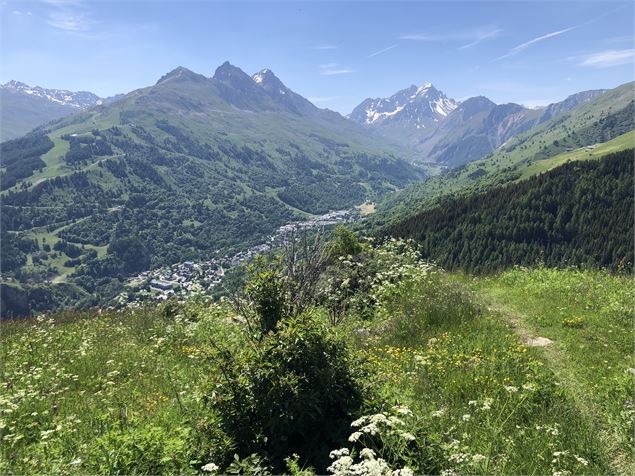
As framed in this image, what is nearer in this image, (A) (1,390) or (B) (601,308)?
(A) (1,390)

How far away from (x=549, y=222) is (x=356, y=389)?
144m

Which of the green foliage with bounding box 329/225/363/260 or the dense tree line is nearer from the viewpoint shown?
the green foliage with bounding box 329/225/363/260

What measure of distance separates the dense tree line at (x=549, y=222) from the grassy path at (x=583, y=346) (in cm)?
10139

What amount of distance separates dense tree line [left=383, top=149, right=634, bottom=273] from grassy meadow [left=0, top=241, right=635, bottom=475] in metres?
105

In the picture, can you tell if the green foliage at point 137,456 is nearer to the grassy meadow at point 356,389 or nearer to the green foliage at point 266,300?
the grassy meadow at point 356,389

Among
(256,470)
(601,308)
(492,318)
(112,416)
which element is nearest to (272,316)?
(256,470)

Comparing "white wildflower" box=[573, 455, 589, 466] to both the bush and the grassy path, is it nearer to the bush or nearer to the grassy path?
the grassy path

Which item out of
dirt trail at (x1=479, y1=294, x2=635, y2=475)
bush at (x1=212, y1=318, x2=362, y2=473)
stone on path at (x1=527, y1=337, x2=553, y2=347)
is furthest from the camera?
stone on path at (x1=527, y1=337, x2=553, y2=347)

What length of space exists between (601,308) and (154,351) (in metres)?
14.4

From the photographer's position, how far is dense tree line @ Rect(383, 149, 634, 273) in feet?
392

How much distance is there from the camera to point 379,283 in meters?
16.8

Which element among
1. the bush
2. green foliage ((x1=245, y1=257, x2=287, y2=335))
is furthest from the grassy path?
green foliage ((x1=245, y1=257, x2=287, y2=335))

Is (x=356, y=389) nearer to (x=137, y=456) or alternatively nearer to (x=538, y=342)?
(x=137, y=456)

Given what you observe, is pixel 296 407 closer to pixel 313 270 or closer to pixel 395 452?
pixel 395 452
